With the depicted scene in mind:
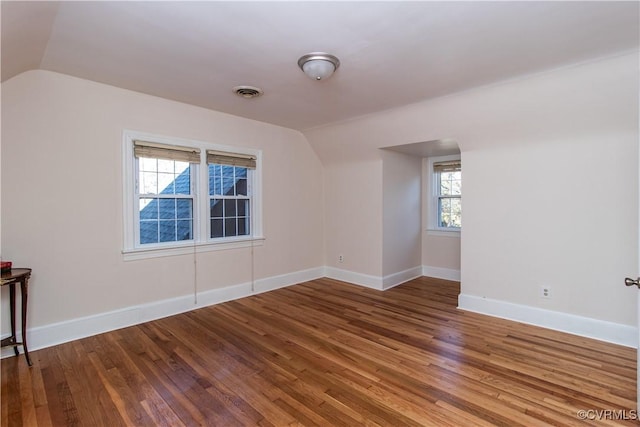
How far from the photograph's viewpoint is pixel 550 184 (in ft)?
10.7

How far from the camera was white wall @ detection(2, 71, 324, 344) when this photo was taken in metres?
2.78

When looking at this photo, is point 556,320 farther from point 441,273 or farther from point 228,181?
point 228,181

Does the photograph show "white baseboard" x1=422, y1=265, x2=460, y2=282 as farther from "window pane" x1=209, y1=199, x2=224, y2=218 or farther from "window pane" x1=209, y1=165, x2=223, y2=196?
"window pane" x1=209, y1=165, x2=223, y2=196

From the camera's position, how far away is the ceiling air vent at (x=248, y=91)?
3189 mm

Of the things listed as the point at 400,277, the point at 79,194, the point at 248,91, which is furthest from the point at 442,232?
the point at 79,194

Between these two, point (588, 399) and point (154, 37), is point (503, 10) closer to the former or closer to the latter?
point (154, 37)

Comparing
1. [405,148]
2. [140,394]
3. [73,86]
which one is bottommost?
[140,394]

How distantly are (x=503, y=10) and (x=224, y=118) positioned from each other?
3242 mm

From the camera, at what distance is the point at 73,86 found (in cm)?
302

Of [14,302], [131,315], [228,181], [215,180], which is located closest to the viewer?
[14,302]

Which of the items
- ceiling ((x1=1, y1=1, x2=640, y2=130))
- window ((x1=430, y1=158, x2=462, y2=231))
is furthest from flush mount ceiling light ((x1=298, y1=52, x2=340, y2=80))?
window ((x1=430, y1=158, x2=462, y2=231))

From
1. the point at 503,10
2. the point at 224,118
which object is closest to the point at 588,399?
the point at 503,10

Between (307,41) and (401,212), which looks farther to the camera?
(401,212)

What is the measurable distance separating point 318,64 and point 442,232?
151 inches
